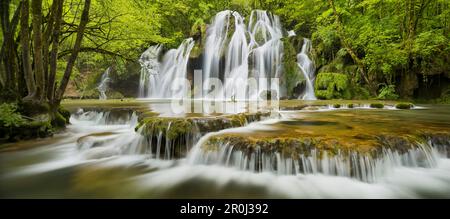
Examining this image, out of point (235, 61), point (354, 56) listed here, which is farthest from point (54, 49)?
point (354, 56)

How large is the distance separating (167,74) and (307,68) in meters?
9.75

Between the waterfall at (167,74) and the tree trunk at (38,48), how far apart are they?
10.6 metres

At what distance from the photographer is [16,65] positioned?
734cm

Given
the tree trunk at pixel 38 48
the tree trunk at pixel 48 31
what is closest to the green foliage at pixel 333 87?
the tree trunk at pixel 48 31

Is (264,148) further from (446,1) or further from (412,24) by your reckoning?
(446,1)

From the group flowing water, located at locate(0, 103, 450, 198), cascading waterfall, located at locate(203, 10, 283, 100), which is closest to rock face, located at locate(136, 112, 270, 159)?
flowing water, located at locate(0, 103, 450, 198)

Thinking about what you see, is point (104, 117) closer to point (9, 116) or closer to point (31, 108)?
point (31, 108)

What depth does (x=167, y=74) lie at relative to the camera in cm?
1819

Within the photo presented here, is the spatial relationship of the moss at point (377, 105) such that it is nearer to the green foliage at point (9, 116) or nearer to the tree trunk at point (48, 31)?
the tree trunk at point (48, 31)

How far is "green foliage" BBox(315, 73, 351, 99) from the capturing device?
12992mm

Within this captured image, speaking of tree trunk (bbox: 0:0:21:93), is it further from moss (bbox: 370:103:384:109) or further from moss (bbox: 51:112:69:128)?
moss (bbox: 370:103:384:109)

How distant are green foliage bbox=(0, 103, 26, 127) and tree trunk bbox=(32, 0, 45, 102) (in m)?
0.74

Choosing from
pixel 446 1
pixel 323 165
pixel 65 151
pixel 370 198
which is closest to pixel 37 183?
pixel 65 151

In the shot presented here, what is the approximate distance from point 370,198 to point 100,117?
8.94m
